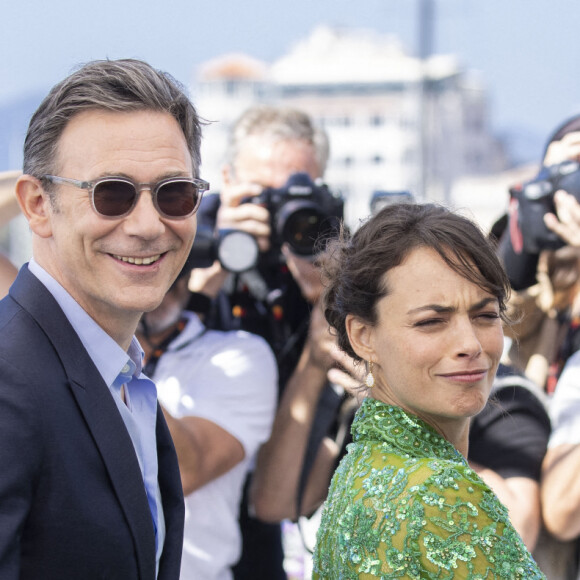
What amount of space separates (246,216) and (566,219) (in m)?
1.06

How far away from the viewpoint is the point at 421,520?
4.64 feet

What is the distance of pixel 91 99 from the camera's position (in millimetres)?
1496

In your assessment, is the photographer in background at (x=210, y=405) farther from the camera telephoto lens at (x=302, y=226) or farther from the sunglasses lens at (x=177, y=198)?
the sunglasses lens at (x=177, y=198)

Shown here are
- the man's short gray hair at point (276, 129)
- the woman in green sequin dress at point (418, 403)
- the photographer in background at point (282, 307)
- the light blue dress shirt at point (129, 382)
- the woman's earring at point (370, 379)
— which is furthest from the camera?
the man's short gray hair at point (276, 129)

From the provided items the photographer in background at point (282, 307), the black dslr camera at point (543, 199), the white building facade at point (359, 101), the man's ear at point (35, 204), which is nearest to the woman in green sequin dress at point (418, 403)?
the man's ear at point (35, 204)

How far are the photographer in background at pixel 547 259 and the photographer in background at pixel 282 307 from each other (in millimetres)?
644

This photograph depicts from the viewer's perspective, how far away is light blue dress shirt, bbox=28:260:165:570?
4.99 feet

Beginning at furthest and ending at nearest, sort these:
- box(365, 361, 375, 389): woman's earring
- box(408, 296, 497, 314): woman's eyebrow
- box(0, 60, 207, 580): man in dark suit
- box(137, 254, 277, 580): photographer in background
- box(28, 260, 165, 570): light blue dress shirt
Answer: box(137, 254, 277, 580): photographer in background < box(365, 361, 375, 389): woman's earring < box(408, 296, 497, 314): woman's eyebrow < box(28, 260, 165, 570): light blue dress shirt < box(0, 60, 207, 580): man in dark suit

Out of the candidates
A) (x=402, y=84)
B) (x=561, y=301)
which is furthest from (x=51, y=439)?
(x=402, y=84)

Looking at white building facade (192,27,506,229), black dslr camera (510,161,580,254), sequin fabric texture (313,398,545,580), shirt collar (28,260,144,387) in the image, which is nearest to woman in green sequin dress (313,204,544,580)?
sequin fabric texture (313,398,545,580)

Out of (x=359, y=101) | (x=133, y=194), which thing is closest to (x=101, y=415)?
(x=133, y=194)

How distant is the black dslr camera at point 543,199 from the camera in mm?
2939

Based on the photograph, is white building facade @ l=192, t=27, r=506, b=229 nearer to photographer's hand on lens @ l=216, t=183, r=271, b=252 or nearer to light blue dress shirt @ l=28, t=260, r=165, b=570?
photographer's hand on lens @ l=216, t=183, r=271, b=252

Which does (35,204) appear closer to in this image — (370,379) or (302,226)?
(370,379)
